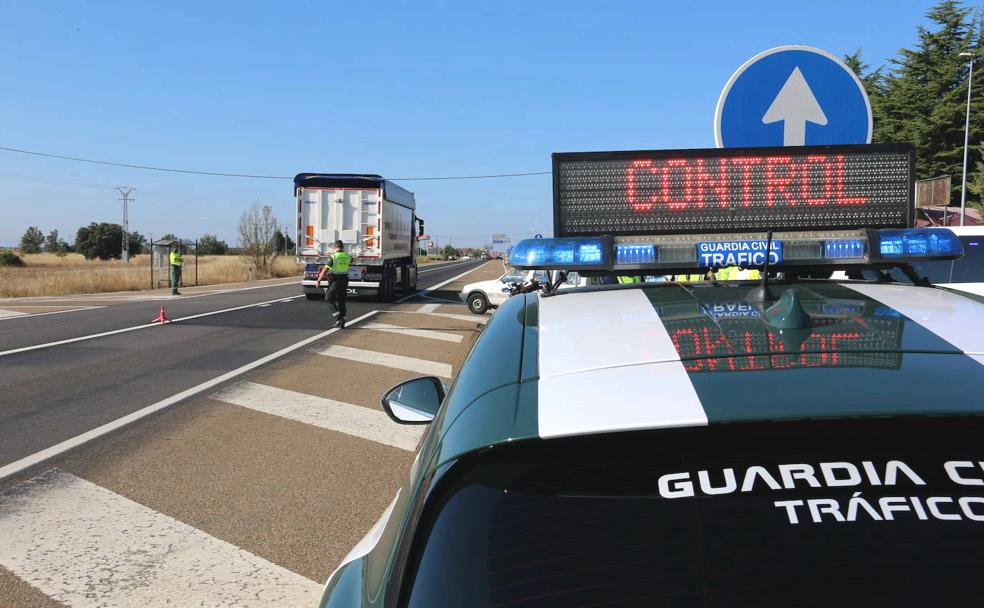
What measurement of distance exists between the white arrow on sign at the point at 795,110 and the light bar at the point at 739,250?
1.99m

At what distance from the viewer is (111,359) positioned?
12.8 m

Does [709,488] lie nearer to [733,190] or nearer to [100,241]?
[733,190]

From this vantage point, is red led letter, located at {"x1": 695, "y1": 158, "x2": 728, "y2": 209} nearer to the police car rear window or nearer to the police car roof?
the police car roof

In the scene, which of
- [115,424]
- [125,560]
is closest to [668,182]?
[125,560]

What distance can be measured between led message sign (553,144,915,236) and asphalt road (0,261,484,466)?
17.1 ft

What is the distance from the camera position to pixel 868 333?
198 cm

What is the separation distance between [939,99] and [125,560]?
158 feet

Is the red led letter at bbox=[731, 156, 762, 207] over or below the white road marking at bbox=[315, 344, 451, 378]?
over

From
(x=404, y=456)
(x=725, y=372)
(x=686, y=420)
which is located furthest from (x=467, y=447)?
(x=404, y=456)

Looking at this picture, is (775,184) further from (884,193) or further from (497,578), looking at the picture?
(497,578)

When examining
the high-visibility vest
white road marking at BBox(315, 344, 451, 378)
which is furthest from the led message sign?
the high-visibility vest

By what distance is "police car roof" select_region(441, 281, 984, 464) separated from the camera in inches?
58.7

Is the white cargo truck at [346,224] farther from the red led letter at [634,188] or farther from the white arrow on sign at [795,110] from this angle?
the red led letter at [634,188]

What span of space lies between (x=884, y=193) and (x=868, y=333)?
2.12 metres
